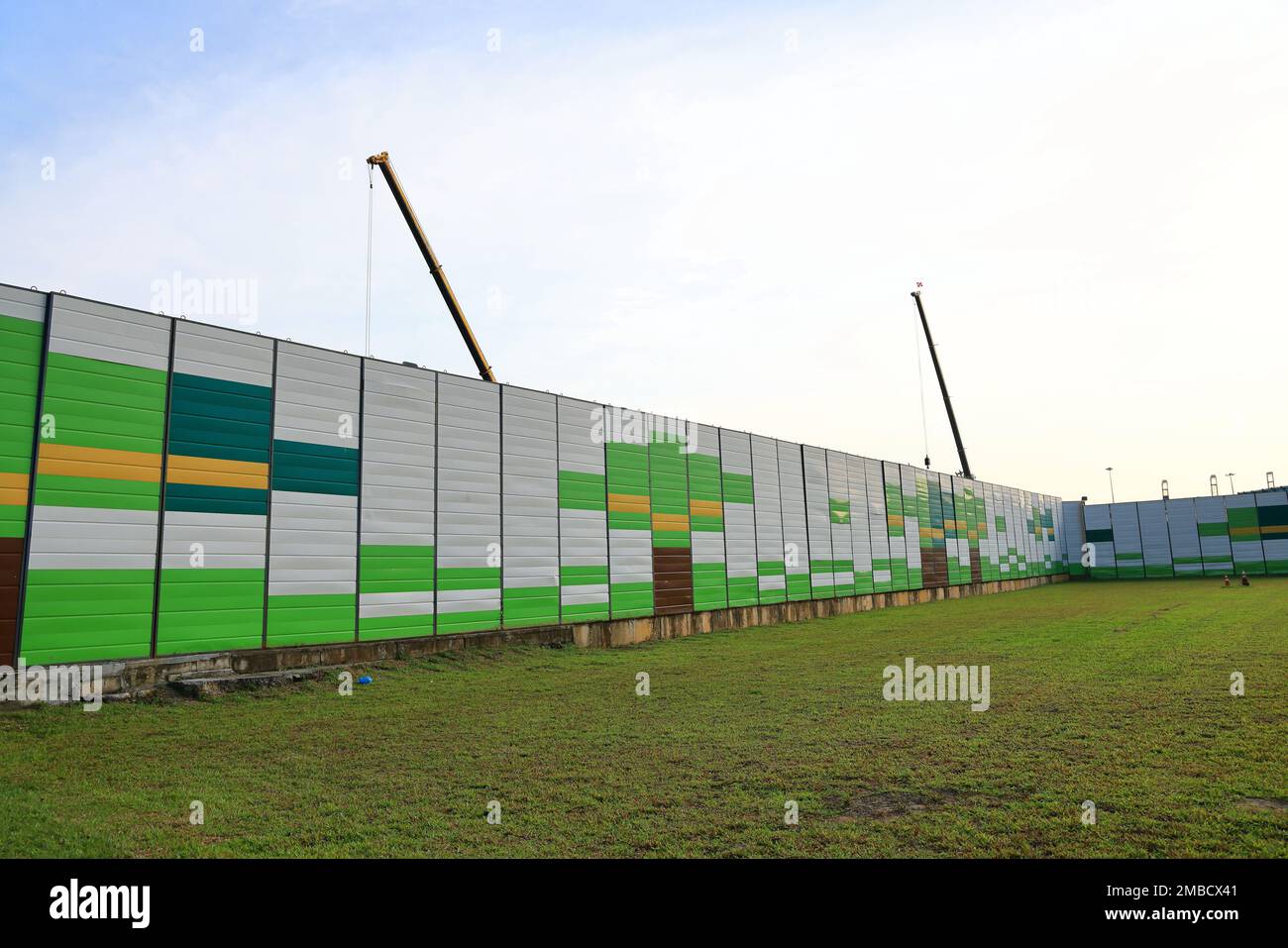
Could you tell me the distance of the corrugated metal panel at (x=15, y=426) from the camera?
43.9 feet

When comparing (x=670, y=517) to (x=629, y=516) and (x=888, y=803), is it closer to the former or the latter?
(x=629, y=516)

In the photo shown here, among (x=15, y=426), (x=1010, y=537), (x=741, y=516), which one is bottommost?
(x=1010, y=537)

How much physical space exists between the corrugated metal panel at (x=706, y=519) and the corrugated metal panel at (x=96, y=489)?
17.8 metres

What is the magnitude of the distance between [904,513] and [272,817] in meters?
41.1

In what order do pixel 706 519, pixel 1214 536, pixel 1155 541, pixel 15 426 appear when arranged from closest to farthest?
pixel 15 426
pixel 706 519
pixel 1214 536
pixel 1155 541

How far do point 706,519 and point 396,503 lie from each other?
13.3m

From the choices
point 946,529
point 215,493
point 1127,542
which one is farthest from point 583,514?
point 1127,542

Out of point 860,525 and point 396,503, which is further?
point 860,525

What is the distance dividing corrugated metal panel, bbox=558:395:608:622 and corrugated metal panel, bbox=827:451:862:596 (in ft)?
51.5

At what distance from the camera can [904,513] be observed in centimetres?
4362

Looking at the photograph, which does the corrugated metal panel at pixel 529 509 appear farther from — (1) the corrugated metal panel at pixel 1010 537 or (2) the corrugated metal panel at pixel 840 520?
(1) the corrugated metal panel at pixel 1010 537

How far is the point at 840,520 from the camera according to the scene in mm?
37406
